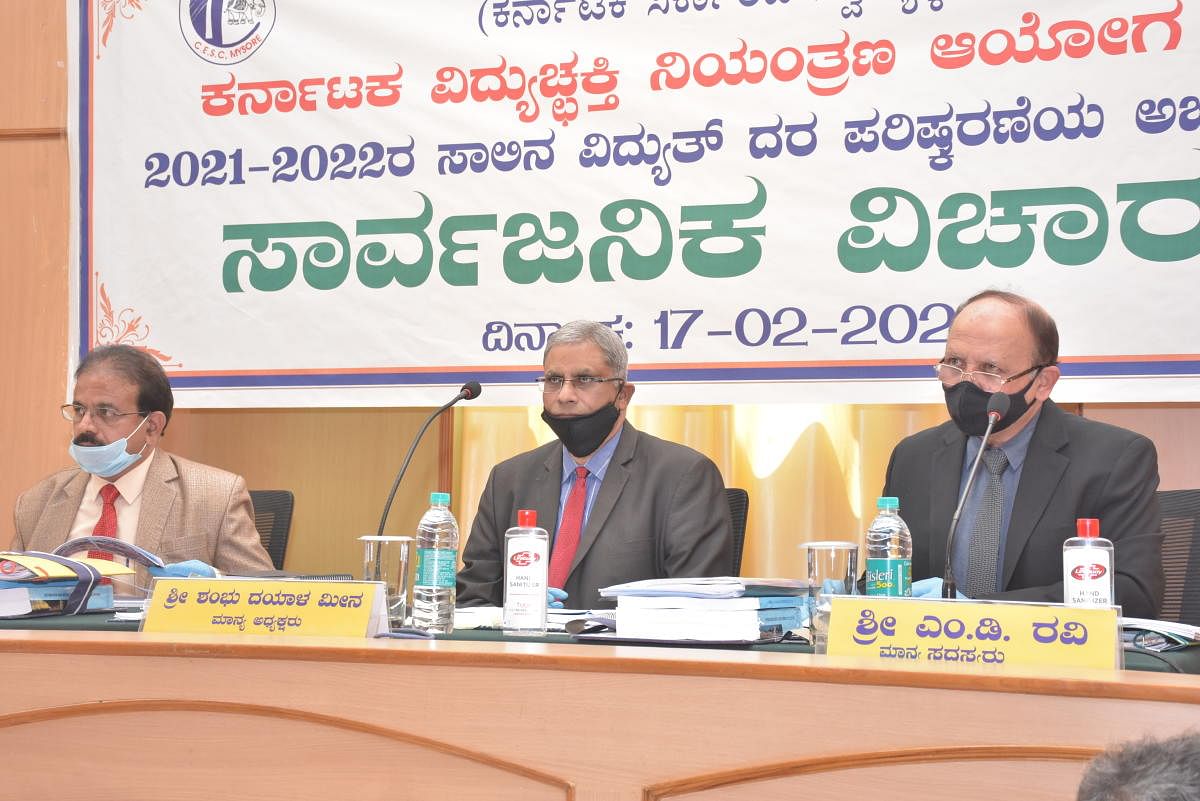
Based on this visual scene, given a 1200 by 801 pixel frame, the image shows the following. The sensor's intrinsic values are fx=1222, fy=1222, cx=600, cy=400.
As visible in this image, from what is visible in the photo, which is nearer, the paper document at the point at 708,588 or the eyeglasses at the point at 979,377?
the paper document at the point at 708,588

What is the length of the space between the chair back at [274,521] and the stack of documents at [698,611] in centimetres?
144

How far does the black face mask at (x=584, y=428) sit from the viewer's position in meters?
2.78

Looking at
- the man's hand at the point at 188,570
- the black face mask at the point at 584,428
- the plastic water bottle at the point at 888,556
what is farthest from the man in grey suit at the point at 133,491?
the plastic water bottle at the point at 888,556

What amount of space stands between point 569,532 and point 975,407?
948mm

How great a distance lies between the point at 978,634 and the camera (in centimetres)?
139

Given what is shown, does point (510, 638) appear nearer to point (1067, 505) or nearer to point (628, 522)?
point (628, 522)

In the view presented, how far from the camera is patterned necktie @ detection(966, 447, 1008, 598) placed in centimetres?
230

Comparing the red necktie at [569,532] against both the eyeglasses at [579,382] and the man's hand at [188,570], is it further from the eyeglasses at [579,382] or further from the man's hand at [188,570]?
the man's hand at [188,570]

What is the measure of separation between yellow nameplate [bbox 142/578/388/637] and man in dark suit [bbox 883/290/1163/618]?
3.67ft

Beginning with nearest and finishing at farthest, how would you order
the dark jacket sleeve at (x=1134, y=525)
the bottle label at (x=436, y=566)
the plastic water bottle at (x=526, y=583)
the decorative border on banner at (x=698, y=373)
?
1. the plastic water bottle at (x=526, y=583)
2. the bottle label at (x=436, y=566)
3. the dark jacket sleeve at (x=1134, y=525)
4. the decorative border on banner at (x=698, y=373)

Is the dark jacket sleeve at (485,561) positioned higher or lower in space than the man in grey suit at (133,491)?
lower

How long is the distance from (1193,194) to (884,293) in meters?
0.78

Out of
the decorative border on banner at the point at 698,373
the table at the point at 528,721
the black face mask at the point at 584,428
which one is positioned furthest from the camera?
the decorative border on banner at the point at 698,373

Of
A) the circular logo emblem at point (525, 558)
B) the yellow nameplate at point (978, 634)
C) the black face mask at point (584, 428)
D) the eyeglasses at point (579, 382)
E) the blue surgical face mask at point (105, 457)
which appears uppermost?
the eyeglasses at point (579, 382)
